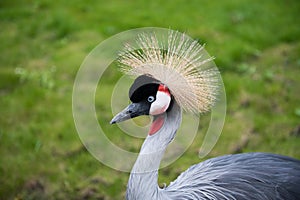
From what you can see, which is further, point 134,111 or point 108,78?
point 108,78

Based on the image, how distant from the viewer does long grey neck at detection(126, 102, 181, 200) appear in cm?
173

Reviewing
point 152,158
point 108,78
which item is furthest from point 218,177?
point 108,78

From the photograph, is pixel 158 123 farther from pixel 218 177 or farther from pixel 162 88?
pixel 218 177

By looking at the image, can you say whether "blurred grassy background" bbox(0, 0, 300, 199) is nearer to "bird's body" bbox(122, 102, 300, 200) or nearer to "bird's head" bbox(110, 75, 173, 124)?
"bird's body" bbox(122, 102, 300, 200)

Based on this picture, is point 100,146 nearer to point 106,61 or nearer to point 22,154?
point 22,154

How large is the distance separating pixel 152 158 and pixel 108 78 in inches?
74.1

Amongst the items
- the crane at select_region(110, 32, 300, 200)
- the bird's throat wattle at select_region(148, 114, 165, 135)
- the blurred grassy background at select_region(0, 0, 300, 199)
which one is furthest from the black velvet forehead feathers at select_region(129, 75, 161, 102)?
the blurred grassy background at select_region(0, 0, 300, 199)

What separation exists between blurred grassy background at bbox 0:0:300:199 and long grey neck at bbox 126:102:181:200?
0.88 metres

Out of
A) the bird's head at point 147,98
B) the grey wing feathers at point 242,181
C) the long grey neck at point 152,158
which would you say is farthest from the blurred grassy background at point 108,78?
the bird's head at point 147,98

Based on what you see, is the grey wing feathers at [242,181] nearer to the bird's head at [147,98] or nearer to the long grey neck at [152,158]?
the long grey neck at [152,158]

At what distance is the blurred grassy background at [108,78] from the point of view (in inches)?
108

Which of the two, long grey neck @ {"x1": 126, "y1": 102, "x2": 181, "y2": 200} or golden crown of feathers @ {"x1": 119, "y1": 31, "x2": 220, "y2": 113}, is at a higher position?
golden crown of feathers @ {"x1": 119, "y1": 31, "x2": 220, "y2": 113}

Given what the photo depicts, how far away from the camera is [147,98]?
1712 millimetres

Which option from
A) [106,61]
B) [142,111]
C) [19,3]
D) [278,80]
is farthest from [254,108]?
[19,3]
